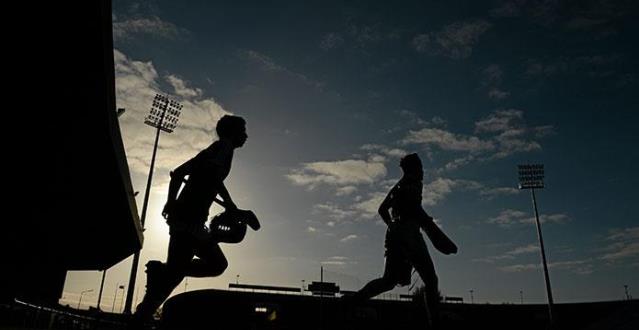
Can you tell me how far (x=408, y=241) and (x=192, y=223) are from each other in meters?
2.45

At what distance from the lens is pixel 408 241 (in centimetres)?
463

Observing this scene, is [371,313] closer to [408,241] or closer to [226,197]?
[408,241]

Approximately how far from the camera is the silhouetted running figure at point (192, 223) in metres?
3.17

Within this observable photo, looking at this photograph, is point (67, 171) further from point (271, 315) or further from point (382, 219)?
point (271, 315)

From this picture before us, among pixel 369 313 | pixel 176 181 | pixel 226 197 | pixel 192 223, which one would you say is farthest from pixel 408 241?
pixel 369 313

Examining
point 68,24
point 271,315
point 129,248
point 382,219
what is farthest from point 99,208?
point 271,315

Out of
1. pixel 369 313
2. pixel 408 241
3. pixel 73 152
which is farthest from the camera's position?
pixel 369 313

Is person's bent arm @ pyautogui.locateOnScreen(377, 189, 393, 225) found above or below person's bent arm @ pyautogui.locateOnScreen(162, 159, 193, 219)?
above

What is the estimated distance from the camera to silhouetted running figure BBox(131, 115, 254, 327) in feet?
10.4

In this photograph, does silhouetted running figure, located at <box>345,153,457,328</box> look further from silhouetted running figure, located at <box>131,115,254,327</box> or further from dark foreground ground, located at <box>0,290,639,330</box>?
dark foreground ground, located at <box>0,290,639,330</box>

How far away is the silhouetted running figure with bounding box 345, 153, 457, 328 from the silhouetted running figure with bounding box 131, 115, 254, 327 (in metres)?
1.94

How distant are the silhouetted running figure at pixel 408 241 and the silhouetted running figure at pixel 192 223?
1.94 m

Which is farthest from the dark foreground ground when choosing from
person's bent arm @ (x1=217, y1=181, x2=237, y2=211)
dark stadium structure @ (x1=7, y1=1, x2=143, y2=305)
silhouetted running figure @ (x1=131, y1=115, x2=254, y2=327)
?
silhouetted running figure @ (x1=131, y1=115, x2=254, y2=327)

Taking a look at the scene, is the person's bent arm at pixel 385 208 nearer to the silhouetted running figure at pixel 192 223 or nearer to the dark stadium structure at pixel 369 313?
the silhouetted running figure at pixel 192 223
